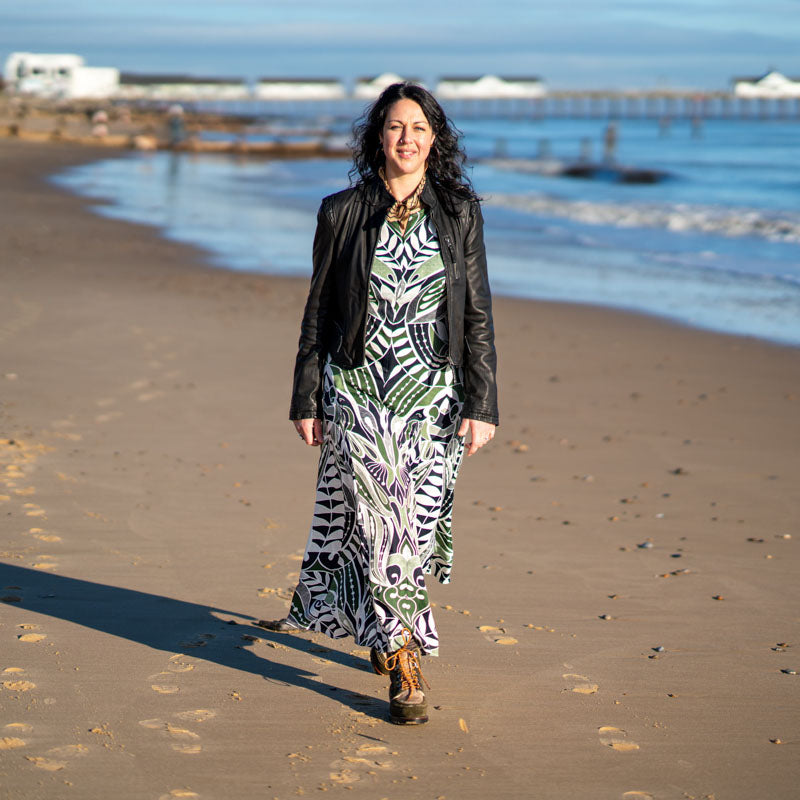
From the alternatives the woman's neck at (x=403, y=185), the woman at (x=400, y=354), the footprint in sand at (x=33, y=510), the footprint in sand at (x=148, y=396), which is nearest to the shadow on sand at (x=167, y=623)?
the woman at (x=400, y=354)

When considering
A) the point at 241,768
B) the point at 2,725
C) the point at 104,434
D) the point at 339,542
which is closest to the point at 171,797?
the point at 241,768

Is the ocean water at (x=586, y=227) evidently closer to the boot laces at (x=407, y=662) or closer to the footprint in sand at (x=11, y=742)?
the boot laces at (x=407, y=662)

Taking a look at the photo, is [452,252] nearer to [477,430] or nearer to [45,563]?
[477,430]

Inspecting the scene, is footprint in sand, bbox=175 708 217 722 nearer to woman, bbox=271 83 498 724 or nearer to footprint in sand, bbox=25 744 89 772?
footprint in sand, bbox=25 744 89 772

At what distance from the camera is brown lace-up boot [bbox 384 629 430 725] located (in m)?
3.22

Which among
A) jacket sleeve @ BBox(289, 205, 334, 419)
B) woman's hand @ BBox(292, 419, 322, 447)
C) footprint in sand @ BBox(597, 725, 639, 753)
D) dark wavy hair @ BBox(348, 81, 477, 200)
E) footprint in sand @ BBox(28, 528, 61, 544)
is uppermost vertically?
dark wavy hair @ BBox(348, 81, 477, 200)

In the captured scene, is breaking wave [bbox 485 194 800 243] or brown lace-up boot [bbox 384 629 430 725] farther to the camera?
breaking wave [bbox 485 194 800 243]

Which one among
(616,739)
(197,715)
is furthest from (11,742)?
(616,739)

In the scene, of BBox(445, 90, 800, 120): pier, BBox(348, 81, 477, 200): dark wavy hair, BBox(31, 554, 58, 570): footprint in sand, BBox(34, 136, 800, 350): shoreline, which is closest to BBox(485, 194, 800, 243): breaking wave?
BBox(34, 136, 800, 350): shoreline

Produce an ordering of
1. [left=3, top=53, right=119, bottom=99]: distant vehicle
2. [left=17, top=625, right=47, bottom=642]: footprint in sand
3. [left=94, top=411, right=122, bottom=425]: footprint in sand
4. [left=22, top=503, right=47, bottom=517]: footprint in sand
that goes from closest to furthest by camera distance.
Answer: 1. [left=17, top=625, right=47, bottom=642]: footprint in sand
2. [left=22, top=503, right=47, bottom=517]: footprint in sand
3. [left=94, top=411, right=122, bottom=425]: footprint in sand
4. [left=3, top=53, right=119, bottom=99]: distant vehicle

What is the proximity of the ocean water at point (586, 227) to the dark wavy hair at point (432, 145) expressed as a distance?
6988mm

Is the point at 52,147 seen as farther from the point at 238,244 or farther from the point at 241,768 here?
the point at 241,768

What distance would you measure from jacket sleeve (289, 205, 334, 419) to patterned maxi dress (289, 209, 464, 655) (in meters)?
0.04

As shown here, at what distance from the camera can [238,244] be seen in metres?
16.5
